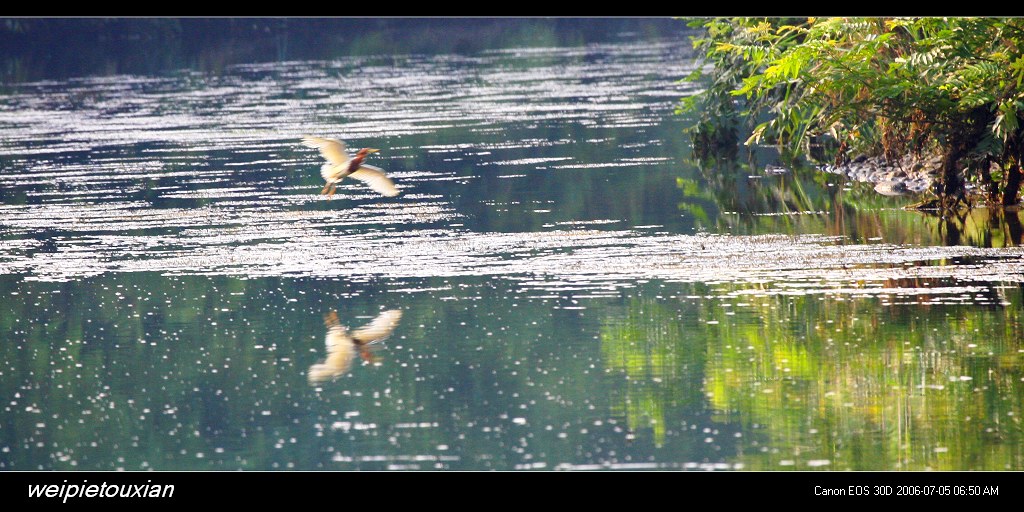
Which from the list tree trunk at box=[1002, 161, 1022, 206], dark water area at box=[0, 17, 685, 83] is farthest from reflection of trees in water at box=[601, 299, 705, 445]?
dark water area at box=[0, 17, 685, 83]

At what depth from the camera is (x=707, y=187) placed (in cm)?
2367

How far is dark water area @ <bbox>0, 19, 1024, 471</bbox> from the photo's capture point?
10.9m

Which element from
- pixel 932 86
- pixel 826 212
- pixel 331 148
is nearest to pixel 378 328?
pixel 331 148

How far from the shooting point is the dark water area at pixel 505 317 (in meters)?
10.9

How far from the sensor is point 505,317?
14.4 m

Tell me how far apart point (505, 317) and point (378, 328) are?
1050 millimetres

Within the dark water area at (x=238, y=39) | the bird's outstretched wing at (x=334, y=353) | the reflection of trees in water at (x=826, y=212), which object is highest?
the dark water area at (x=238, y=39)

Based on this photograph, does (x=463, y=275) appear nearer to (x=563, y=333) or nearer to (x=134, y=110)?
(x=563, y=333)

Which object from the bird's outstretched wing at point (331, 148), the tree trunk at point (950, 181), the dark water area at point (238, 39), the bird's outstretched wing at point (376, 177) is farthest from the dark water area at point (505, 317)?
the dark water area at point (238, 39)

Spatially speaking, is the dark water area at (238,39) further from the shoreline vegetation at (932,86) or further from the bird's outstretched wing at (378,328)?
the bird's outstretched wing at (378,328)

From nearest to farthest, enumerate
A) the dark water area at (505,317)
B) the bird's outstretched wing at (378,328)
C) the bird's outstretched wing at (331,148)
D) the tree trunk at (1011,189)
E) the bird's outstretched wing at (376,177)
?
the dark water area at (505,317)
the bird's outstretched wing at (378,328)
the bird's outstretched wing at (331,148)
the bird's outstretched wing at (376,177)
the tree trunk at (1011,189)

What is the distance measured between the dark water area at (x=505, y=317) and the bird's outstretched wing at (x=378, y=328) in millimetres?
128

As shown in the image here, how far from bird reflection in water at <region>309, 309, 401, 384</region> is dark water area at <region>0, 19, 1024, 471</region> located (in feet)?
0.29

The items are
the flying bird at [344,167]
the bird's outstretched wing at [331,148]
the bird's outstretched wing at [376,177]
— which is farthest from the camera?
the bird's outstretched wing at [376,177]
